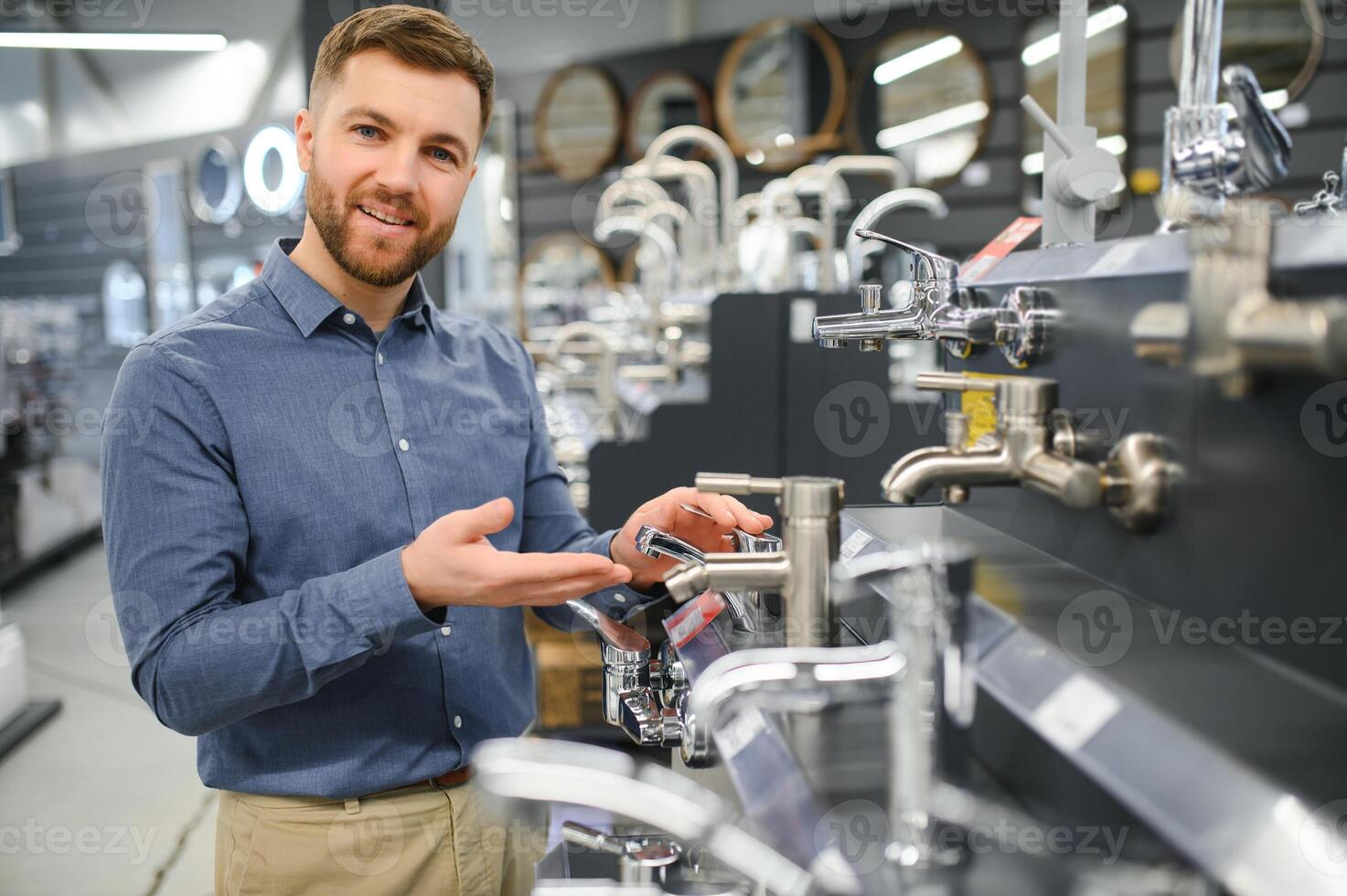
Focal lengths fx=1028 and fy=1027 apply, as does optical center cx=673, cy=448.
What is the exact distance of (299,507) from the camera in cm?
116

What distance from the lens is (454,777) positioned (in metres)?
1.25

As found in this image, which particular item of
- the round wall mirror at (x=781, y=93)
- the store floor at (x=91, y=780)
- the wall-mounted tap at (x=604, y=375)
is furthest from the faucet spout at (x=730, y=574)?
the round wall mirror at (x=781, y=93)

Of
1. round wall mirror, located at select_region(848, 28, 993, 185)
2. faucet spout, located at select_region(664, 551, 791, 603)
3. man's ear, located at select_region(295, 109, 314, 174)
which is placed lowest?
faucet spout, located at select_region(664, 551, 791, 603)

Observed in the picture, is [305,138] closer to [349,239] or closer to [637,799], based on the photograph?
[349,239]

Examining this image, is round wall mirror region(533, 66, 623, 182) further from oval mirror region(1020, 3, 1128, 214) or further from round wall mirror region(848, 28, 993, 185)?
oval mirror region(1020, 3, 1128, 214)

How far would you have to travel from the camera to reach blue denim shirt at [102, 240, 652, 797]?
1.02 m

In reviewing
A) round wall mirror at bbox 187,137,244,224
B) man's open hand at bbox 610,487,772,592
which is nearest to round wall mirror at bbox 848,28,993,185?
round wall mirror at bbox 187,137,244,224

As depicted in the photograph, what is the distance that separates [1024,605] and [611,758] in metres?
0.48

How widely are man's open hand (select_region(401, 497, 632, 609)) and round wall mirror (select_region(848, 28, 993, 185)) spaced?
531 cm

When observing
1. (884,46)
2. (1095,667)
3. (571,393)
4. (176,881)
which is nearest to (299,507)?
(1095,667)

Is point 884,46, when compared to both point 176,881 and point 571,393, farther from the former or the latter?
point 176,881

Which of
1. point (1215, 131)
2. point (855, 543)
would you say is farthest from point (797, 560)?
point (1215, 131)

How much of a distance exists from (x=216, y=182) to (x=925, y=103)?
3.82 m

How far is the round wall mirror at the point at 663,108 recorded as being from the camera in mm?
6727
